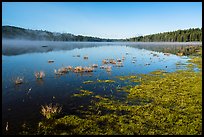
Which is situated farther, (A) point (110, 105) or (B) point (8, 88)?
(B) point (8, 88)

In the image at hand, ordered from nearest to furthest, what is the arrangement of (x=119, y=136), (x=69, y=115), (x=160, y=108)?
(x=119, y=136) < (x=69, y=115) < (x=160, y=108)

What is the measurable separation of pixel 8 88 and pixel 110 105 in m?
12.3

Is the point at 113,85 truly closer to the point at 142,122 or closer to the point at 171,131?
the point at 142,122

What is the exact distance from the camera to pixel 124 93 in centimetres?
2044

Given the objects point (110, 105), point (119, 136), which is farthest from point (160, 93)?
point (119, 136)

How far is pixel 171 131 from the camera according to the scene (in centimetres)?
1215

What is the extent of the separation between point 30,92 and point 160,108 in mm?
13335

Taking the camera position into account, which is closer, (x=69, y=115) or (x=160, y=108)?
Result: (x=69, y=115)

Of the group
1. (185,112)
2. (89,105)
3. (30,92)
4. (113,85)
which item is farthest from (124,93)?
(30,92)

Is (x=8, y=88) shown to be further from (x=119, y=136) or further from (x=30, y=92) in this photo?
(x=119, y=136)

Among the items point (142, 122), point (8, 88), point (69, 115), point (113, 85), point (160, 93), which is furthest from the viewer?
point (113, 85)

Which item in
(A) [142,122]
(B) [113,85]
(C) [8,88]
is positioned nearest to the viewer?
(A) [142,122]

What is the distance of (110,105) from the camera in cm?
1680

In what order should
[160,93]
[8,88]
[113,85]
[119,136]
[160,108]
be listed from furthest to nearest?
[113,85], [8,88], [160,93], [160,108], [119,136]
